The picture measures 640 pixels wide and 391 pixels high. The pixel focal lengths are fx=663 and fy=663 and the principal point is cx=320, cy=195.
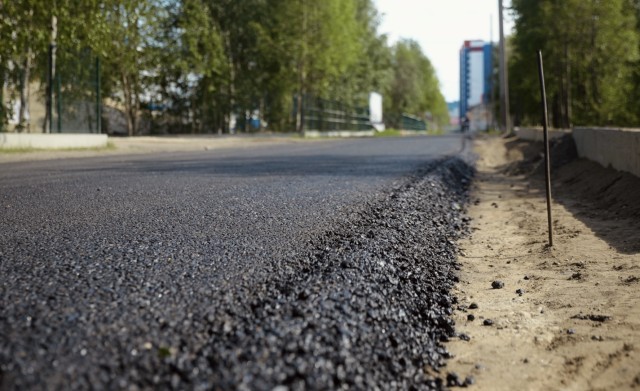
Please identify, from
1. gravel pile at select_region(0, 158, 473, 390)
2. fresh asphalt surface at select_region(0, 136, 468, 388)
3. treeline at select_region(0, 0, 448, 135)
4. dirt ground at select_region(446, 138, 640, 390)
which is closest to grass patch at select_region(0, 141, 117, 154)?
treeline at select_region(0, 0, 448, 135)

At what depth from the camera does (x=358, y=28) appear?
157 ft

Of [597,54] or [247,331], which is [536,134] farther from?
[247,331]

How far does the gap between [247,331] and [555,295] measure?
8.76 ft

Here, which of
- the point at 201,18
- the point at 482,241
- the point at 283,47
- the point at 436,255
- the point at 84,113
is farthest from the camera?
the point at 283,47

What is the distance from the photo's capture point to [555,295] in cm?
437

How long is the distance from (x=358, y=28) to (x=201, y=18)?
16.4 meters

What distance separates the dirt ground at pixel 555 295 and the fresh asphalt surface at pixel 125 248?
1162 mm

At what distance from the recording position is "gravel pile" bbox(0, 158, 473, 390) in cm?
202

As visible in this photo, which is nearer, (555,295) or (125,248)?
(125,248)

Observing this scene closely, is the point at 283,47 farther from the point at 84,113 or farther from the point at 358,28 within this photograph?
the point at 84,113

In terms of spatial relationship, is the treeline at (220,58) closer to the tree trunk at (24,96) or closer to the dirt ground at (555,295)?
the tree trunk at (24,96)

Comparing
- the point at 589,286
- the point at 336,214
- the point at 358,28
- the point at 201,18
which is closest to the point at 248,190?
the point at 336,214

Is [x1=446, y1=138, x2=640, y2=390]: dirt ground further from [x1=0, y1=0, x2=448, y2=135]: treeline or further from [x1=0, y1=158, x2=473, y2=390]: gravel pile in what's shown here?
[x1=0, y1=0, x2=448, y2=135]: treeline

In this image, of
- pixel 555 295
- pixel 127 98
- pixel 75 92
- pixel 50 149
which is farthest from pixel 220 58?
pixel 555 295
